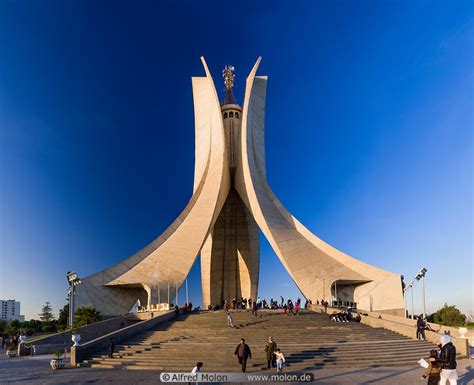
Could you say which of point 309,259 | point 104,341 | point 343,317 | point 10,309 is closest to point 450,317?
point 309,259

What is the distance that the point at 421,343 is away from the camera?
1105cm

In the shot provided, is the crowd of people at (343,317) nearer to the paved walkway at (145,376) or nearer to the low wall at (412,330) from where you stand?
the low wall at (412,330)

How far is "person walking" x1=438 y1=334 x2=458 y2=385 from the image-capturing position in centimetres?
474

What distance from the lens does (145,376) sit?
7.98 meters

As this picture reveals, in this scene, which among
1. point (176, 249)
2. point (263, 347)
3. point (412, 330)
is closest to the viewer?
point (263, 347)

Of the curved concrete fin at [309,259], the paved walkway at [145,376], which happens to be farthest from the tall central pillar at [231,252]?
the paved walkway at [145,376]

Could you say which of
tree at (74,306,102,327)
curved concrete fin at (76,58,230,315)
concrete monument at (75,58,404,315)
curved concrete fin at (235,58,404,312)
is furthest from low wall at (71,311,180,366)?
curved concrete fin at (235,58,404,312)

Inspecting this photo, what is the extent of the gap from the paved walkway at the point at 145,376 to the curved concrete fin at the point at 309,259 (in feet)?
35.9

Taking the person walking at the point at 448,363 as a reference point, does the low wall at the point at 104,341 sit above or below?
below

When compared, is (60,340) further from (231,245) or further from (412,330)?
(231,245)

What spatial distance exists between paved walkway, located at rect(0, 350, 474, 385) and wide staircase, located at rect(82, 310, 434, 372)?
608mm

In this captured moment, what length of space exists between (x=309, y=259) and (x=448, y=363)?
17021mm

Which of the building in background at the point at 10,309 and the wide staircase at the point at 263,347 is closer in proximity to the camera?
the wide staircase at the point at 263,347

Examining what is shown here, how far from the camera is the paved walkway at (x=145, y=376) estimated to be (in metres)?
7.29
